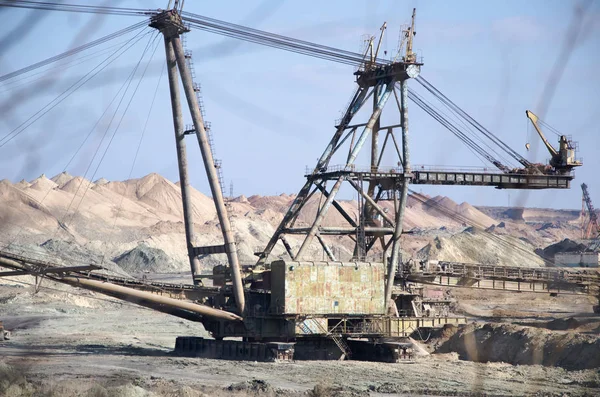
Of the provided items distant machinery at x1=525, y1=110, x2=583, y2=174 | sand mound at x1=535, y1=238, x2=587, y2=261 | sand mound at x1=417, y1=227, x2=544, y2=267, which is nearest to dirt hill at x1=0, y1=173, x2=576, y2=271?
sand mound at x1=417, y1=227, x2=544, y2=267

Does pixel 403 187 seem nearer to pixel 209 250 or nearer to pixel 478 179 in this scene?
pixel 478 179

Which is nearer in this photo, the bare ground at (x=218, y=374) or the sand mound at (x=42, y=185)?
the bare ground at (x=218, y=374)

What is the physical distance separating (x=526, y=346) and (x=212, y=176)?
673 inches

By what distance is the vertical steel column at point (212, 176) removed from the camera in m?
39.7

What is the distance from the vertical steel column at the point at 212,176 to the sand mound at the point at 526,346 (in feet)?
34.9

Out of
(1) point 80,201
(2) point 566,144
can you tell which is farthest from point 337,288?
(1) point 80,201

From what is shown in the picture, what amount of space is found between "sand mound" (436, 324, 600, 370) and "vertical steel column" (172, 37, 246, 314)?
1065 centimetres

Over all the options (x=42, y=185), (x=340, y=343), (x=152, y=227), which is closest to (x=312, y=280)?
(x=340, y=343)

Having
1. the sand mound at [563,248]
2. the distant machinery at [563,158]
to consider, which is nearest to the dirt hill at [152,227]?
the sand mound at [563,248]

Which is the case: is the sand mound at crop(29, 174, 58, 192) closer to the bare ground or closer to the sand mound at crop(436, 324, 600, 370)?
the bare ground

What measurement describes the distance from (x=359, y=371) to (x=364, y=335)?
324 cm

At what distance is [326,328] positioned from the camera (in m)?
39.5

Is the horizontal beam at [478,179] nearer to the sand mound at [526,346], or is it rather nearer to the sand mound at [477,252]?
the sand mound at [526,346]

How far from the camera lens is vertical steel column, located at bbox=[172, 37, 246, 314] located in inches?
1563
